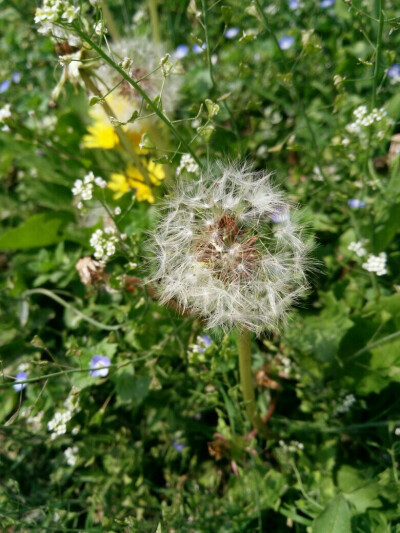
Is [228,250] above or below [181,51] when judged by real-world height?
below

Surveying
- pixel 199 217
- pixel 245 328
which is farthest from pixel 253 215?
pixel 245 328

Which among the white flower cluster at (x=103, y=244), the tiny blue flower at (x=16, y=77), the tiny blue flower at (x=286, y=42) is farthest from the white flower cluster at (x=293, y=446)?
the tiny blue flower at (x=16, y=77)

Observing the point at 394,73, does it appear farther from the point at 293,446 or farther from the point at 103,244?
the point at 293,446

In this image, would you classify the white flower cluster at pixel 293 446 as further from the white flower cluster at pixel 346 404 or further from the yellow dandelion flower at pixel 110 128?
the yellow dandelion flower at pixel 110 128

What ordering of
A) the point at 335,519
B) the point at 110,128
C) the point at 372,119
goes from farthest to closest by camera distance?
the point at 110,128
the point at 372,119
the point at 335,519

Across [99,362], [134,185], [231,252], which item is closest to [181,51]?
[134,185]

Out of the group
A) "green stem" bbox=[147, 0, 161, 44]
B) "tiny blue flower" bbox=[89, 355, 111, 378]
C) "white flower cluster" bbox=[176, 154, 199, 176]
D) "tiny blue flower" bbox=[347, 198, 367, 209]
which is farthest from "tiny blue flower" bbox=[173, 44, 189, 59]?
"tiny blue flower" bbox=[89, 355, 111, 378]
